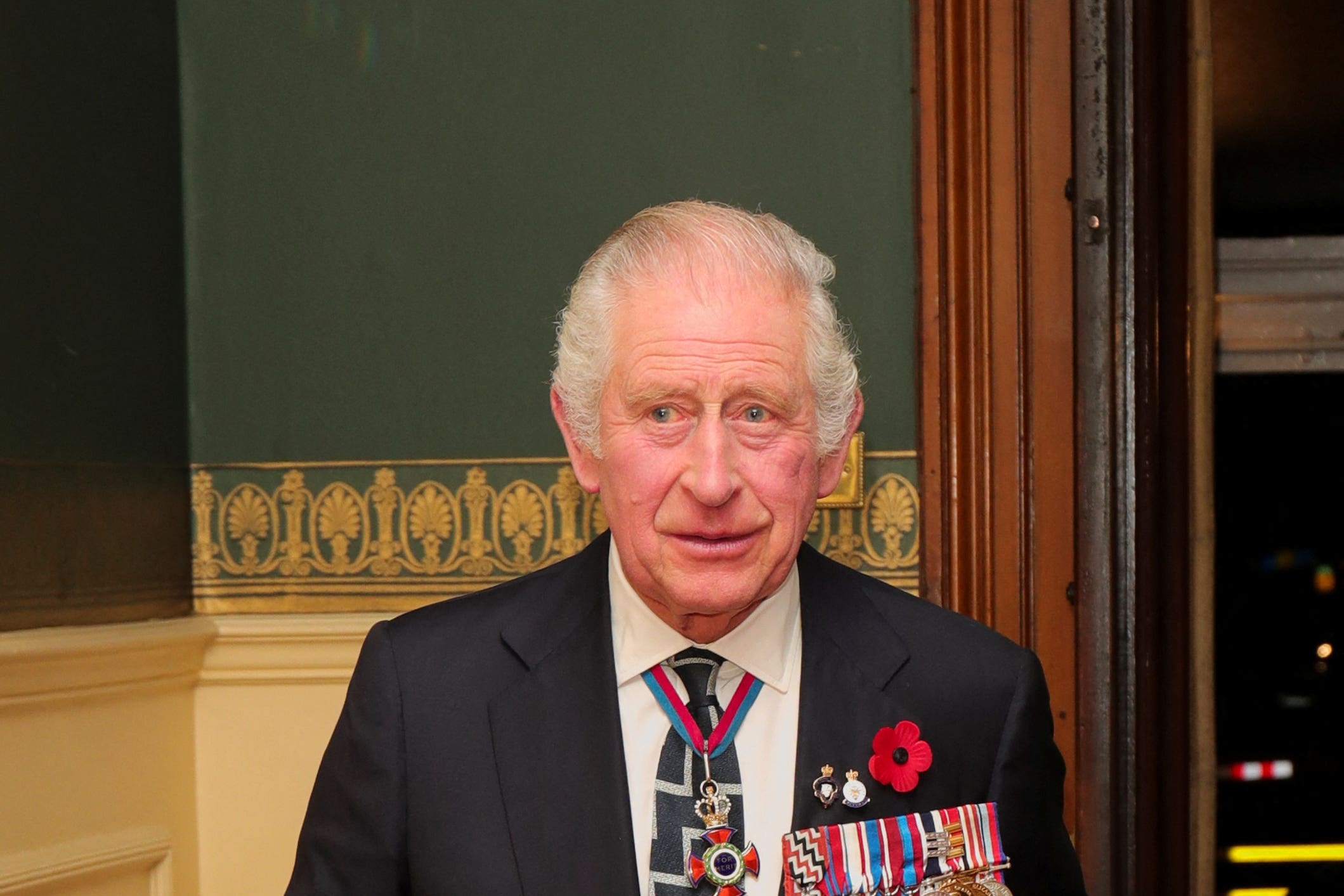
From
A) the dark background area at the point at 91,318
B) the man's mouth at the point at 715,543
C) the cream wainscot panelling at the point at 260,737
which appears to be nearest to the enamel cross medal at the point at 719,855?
the man's mouth at the point at 715,543

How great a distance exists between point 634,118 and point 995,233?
70 cm

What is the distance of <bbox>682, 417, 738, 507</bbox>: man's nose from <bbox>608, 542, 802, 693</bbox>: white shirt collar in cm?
23

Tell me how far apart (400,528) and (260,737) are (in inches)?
18.6

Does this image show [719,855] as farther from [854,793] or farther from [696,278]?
[696,278]

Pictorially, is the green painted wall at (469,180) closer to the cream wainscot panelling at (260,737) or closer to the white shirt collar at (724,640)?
the cream wainscot panelling at (260,737)

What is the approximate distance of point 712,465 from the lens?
1433 millimetres

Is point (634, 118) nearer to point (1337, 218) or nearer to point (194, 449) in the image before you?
point (194, 449)

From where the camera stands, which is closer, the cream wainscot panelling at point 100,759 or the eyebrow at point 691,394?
the eyebrow at point 691,394

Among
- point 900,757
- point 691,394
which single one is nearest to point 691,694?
point 900,757

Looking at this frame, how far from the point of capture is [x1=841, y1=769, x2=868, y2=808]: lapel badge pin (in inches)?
60.0

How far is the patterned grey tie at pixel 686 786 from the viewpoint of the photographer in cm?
149

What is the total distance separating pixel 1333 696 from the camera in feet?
9.47

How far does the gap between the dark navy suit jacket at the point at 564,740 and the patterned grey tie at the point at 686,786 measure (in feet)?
0.13

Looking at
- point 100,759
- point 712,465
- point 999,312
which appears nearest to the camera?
point 712,465
